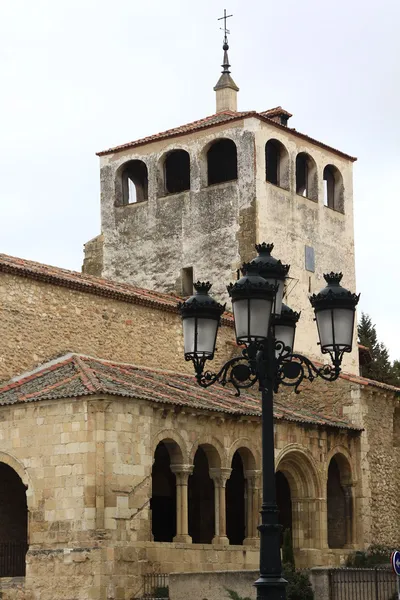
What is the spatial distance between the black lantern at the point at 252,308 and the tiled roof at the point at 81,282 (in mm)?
13546

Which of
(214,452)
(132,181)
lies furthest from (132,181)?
(214,452)

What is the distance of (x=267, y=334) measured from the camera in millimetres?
12055

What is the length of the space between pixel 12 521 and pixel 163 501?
4.33 metres

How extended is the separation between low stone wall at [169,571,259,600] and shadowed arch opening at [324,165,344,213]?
1777 centimetres

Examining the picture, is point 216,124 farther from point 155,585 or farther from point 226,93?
point 155,585

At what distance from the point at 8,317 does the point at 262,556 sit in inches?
567

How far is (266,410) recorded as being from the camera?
12156 millimetres

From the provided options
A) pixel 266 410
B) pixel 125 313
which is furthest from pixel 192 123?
pixel 266 410

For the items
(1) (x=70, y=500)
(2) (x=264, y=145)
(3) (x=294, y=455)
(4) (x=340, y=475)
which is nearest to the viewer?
(1) (x=70, y=500)

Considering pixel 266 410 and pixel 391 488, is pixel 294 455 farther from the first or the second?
pixel 266 410

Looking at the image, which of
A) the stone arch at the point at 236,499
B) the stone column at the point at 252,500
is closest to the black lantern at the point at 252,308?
the stone column at the point at 252,500

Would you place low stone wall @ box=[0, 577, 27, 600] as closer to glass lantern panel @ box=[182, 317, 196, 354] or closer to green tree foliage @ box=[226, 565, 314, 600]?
green tree foliage @ box=[226, 565, 314, 600]

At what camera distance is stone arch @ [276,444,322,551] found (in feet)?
89.7

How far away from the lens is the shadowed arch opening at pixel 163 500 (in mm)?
27719
